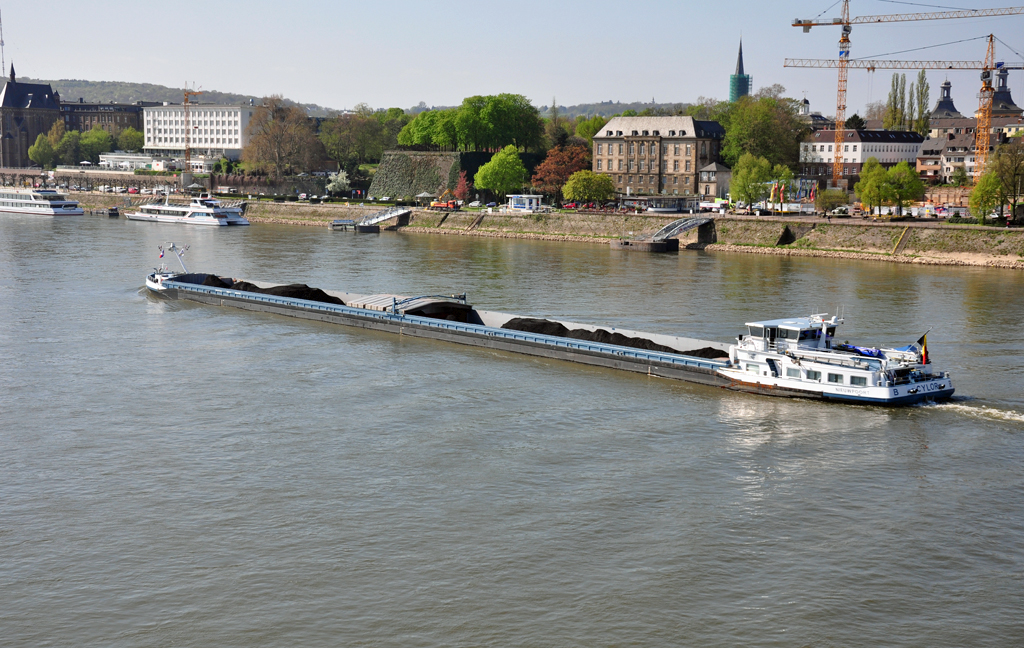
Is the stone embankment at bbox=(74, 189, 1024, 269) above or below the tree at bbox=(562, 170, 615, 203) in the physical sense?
below

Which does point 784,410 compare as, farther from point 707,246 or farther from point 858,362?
point 707,246

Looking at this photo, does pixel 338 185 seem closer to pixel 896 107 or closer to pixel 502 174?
pixel 502 174

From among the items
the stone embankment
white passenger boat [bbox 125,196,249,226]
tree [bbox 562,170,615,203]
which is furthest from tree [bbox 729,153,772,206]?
white passenger boat [bbox 125,196,249,226]

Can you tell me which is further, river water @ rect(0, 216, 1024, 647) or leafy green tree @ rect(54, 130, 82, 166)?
leafy green tree @ rect(54, 130, 82, 166)

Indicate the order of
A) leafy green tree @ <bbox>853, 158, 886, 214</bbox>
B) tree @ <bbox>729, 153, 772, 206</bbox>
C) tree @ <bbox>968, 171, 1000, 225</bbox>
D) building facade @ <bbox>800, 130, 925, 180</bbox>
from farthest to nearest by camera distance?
building facade @ <bbox>800, 130, 925, 180</bbox>
tree @ <bbox>729, 153, 772, 206</bbox>
leafy green tree @ <bbox>853, 158, 886, 214</bbox>
tree @ <bbox>968, 171, 1000, 225</bbox>

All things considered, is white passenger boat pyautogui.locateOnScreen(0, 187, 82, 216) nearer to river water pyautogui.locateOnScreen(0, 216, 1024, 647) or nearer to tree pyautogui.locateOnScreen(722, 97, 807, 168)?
tree pyautogui.locateOnScreen(722, 97, 807, 168)

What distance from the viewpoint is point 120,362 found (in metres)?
32.0

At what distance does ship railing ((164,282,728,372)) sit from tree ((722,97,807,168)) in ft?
233

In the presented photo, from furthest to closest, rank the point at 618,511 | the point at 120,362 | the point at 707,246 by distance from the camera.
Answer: the point at 707,246, the point at 120,362, the point at 618,511

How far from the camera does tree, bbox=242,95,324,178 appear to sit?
133m

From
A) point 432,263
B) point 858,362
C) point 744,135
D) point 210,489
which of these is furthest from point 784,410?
point 744,135

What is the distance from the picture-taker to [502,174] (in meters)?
106

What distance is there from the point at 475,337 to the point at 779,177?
6593cm

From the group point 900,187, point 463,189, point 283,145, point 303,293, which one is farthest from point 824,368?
point 283,145
